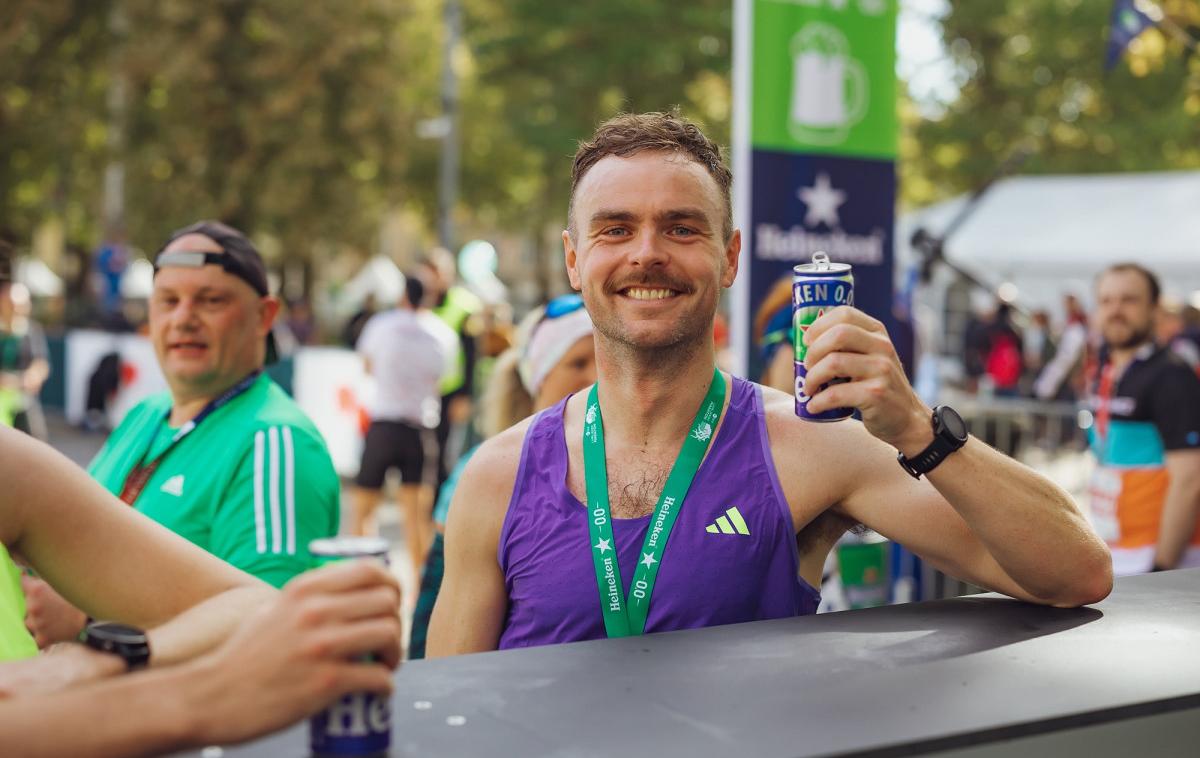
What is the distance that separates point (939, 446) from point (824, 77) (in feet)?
13.7

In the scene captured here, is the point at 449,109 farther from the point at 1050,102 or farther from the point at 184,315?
the point at 184,315

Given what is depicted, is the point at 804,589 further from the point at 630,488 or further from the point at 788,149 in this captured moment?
the point at 788,149

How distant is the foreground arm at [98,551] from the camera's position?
2.10 metres

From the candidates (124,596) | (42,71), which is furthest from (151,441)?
(42,71)

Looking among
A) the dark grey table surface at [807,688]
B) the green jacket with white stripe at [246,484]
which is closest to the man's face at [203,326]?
the green jacket with white stripe at [246,484]

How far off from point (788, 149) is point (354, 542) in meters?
4.90

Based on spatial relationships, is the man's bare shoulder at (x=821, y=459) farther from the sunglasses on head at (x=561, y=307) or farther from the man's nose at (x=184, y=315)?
the sunglasses on head at (x=561, y=307)

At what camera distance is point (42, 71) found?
2573cm

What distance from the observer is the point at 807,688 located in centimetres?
178

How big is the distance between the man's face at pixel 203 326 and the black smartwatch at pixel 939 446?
2155 millimetres

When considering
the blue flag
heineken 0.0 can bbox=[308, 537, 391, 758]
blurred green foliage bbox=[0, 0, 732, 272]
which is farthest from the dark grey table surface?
blurred green foliage bbox=[0, 0, 732, 272]

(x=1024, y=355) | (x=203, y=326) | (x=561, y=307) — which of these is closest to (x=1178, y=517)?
(x=561, y=307)

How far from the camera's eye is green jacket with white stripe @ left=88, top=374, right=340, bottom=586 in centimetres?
326

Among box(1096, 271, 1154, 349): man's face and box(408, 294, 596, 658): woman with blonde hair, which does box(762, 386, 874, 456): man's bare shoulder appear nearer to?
box(408, 294, 596, 658): woman with blonde hair
